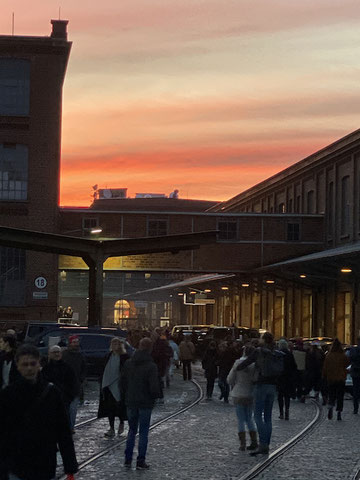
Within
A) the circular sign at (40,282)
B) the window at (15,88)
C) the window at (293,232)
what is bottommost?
the circular sign at (40,282)

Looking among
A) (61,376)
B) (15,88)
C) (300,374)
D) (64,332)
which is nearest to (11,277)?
(15,88)

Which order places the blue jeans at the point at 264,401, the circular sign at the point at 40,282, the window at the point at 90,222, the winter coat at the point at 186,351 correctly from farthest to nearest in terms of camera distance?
1. the window at the point at 90,222
2. the circular sign at the point at 40,282
3. the winter coat at the point at 186,351
4. the blue jeans at the point at 264,401

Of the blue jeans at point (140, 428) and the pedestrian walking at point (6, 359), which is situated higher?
the pedestrian walking at point (6, 359)

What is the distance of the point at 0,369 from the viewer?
52.7ft

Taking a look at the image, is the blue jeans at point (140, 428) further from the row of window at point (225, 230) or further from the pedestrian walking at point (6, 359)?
the row of window at point (225, 230)

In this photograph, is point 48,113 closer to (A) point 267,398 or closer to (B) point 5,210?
(B) point 5,210

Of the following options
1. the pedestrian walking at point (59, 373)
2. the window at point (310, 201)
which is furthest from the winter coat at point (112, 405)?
the window at point (310, 201)

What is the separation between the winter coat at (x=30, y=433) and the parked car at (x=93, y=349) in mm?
24664

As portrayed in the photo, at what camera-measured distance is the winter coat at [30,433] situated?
26.2ft

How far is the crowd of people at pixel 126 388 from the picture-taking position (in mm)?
8070

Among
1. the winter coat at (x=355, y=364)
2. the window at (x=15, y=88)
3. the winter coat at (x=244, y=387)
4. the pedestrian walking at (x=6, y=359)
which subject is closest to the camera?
the pedestrian walking at (x=6, y=359)

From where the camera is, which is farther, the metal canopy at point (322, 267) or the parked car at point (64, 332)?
the metal canopy at point (322, 267)

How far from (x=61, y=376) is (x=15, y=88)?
43304 mm

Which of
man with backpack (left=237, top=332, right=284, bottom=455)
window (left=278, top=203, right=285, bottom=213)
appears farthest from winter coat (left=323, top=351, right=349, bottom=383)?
window (left=278, top=203, right=285, bottom=213)
